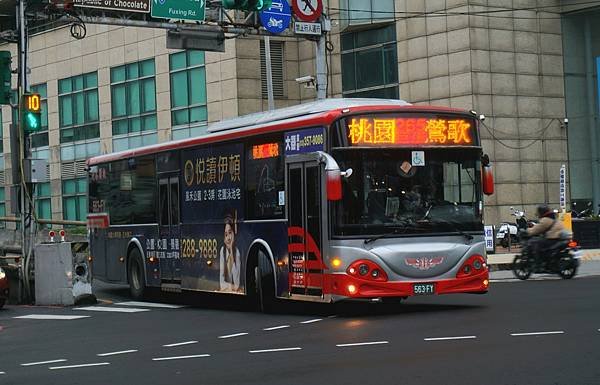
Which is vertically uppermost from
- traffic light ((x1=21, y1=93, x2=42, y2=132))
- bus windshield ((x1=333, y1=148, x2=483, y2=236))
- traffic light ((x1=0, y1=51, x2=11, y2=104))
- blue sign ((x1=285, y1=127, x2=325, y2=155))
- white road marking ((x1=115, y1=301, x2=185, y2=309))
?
traffic light ((x1=0, y1=51, x2=11, y2=104))

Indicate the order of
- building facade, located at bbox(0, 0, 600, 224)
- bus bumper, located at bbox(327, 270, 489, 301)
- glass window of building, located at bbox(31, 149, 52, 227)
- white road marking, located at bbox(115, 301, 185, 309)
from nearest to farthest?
bus bumper, located at bbox(327, 270, 489, 301) < white road marking, located at bbox(115, 301, 185, 309) < building facade, located at bbox(0, 0, 600, 224) < glass window of building, located at bbox(31, 149, 52, 227)

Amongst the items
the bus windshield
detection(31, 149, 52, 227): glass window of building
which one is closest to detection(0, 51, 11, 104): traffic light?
the bus windshield

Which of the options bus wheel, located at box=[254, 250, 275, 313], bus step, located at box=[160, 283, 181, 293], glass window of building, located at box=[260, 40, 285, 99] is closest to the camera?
bus wheel, located at box=[254, 250, 275, 313]

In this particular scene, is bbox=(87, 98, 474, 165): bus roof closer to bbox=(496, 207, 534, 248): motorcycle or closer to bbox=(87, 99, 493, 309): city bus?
bbox=(87, 99, 493, 309): city bus

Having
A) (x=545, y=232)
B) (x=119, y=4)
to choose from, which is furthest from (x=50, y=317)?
(x=545, y=232)

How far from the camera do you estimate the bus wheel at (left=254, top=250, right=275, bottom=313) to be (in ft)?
59.2

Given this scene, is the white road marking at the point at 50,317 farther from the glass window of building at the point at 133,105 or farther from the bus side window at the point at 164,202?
the glass window of building at the point at 133,105

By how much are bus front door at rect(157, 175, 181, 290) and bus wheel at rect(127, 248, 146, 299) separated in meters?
1.08

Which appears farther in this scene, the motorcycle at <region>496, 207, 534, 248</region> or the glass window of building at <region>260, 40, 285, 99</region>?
the glass window of building at <region>260, 40, 285, 99</region>

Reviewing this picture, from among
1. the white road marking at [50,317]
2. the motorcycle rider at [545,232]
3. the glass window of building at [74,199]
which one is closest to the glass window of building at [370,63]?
the glass window of building at [74,199]

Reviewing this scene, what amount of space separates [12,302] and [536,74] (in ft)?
93.3

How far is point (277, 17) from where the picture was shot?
25.3 metres

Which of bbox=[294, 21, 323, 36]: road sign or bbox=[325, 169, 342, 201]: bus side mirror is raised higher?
bbox=[294, 21, 323, 36]: road sign

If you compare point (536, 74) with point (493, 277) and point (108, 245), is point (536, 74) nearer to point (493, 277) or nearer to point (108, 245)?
point (493, 277)
